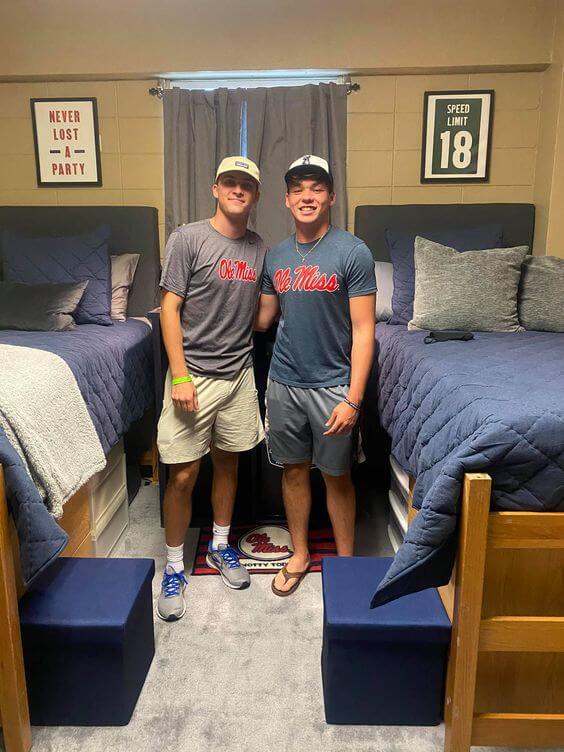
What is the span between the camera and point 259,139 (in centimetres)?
310

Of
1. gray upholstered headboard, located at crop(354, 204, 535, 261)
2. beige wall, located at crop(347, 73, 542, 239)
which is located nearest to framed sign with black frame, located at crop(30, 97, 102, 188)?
beige wall, located at crop(347, 73, 542, 239)

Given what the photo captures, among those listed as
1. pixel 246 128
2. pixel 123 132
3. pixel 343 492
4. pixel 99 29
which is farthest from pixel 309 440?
pixel 99 29

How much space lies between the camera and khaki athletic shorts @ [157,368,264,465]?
6.53 feet

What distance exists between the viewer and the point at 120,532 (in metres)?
2.41

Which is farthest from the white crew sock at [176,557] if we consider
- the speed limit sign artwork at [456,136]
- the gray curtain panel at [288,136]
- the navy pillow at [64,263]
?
the speed limit sign artwork at [456,136]

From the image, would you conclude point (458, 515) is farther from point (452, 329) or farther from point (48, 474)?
point (452, 329)

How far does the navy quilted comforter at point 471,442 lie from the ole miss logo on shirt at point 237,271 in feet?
2.14

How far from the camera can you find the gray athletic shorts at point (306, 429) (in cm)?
193

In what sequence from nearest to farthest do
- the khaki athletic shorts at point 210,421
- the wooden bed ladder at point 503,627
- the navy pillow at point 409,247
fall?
the wooden bed ladder at point 503,627, the khaki athletic shorts at point 210,421, the navy pillow at point 409,247

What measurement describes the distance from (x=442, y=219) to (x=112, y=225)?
1.80m

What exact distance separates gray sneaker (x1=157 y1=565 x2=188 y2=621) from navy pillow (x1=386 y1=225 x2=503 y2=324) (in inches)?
59.1

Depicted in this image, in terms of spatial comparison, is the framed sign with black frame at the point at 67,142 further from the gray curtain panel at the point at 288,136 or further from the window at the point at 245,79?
the gray curtain panel at the point at 288,136

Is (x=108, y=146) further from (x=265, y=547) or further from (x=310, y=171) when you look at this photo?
(x=265, y=547)

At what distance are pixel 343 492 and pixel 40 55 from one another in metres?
2.78
